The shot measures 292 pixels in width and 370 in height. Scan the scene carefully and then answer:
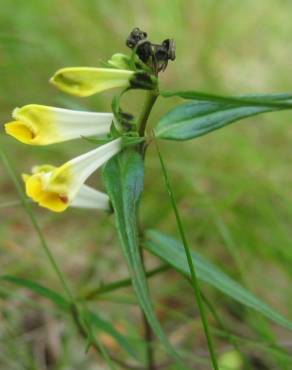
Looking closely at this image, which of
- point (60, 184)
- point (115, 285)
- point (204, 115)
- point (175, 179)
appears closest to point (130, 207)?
point (60, 184)

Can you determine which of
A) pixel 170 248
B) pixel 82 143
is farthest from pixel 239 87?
pixel 170 248

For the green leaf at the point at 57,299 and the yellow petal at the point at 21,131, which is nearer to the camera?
the yellow petal at the point at 21,131

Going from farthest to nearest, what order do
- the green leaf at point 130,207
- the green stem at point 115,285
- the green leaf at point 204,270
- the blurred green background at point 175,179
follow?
1. the blurred green background at point 175,179
2. the green stem at point 115,285
3. the green leaf at point 204,270
4. the green leaf at point 130,207

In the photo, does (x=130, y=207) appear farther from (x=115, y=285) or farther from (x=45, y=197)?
(x=115, y=285)

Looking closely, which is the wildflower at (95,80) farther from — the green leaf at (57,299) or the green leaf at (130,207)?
the green leaf at (57,299)

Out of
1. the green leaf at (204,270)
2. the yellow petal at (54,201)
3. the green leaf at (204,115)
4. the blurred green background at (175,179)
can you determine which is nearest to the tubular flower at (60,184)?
the yellow petal at (54,201)

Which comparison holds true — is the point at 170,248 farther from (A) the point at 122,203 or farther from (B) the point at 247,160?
(B) the point at 247,160
